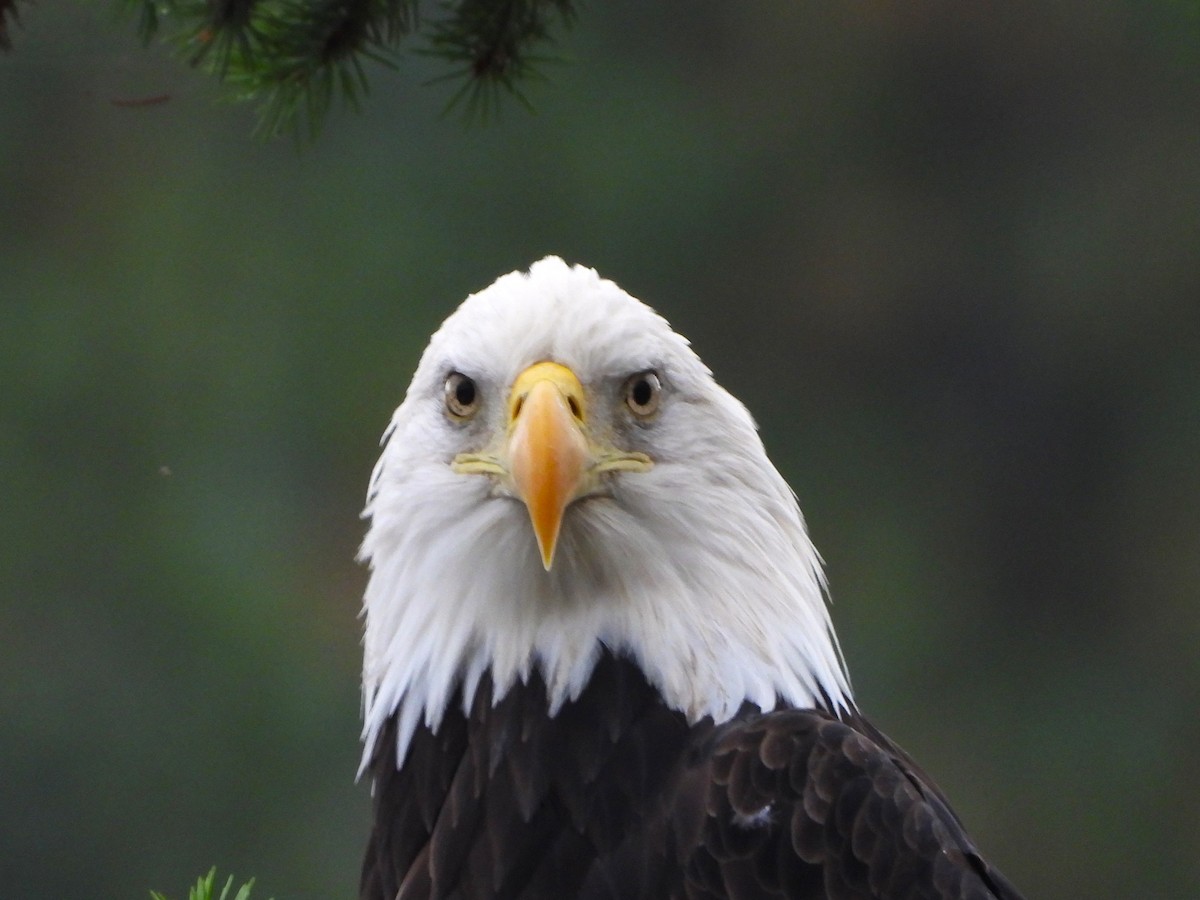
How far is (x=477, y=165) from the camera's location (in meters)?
8.66

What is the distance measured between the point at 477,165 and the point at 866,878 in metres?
6.96

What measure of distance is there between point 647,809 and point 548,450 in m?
Answer: 0.40

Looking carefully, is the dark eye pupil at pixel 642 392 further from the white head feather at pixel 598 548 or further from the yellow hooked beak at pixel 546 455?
the yellow hooked beak at pixel 546 455

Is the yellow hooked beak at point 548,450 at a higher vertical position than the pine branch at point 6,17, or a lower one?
lower

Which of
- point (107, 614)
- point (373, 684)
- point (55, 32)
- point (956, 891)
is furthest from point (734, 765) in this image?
point (55, 32)

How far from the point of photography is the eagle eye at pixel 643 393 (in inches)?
85.3

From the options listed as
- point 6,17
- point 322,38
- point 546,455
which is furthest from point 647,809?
point 6,17

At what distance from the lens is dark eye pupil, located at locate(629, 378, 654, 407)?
7.12ft

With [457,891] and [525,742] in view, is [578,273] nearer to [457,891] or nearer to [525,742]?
[525,742]

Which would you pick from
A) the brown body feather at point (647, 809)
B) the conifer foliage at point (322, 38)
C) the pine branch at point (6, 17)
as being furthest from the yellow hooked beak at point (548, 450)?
the pine branch at point (6, 17)

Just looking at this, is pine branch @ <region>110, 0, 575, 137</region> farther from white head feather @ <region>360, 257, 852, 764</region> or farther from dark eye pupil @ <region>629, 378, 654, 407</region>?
dark eye pupil @ <region>629, 378, 654, 407</region>

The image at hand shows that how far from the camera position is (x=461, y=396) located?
218 centimetres

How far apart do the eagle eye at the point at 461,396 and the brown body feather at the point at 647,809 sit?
0.31 meters

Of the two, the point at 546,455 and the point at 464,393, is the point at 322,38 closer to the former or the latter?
the point at 464,393
